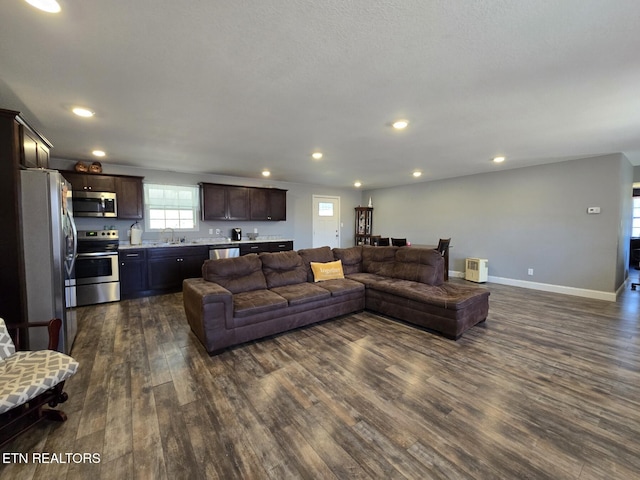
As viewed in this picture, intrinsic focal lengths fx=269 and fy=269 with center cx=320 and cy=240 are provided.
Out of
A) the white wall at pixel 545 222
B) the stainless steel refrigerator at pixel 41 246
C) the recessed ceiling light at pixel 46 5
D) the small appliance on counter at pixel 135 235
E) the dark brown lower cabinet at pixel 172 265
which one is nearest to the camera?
the recessed ceiling light at pixel 46 5

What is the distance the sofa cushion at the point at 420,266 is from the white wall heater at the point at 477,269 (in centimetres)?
237

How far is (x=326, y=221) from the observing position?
27.7 feet

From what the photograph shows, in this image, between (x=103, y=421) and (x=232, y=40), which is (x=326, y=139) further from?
(x=103, y=421)

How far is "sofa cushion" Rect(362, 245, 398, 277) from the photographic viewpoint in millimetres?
4578

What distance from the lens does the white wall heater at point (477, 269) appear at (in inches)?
233

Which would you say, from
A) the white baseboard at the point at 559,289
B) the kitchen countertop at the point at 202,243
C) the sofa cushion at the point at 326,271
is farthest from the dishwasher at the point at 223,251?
the white baseboard at the point at 559,289

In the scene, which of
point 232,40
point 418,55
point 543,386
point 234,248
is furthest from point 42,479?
point 234,248

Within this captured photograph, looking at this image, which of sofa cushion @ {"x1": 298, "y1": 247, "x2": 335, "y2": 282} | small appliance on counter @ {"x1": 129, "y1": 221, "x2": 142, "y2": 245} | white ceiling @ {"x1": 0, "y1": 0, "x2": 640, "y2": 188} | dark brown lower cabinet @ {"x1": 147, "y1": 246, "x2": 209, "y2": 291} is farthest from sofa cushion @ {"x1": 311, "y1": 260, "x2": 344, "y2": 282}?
small appliance on counter @ {"x1": 129, "y1": 221, "x2": 142, "y2": 245}

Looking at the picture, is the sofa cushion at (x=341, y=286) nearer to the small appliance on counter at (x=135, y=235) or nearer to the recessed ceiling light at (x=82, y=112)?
the recessed ceiling light at (x=82, y=112)

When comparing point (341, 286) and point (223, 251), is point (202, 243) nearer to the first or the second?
point (223, 251)

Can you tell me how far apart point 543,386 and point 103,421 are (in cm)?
338

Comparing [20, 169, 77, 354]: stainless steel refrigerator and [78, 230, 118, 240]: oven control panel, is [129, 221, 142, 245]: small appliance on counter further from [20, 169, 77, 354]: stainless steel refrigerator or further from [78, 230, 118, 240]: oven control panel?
[20, 169, 77, 354]: stainless steel refrigerator

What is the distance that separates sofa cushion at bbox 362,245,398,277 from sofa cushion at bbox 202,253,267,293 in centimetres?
193

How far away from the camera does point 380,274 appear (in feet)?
15.0
